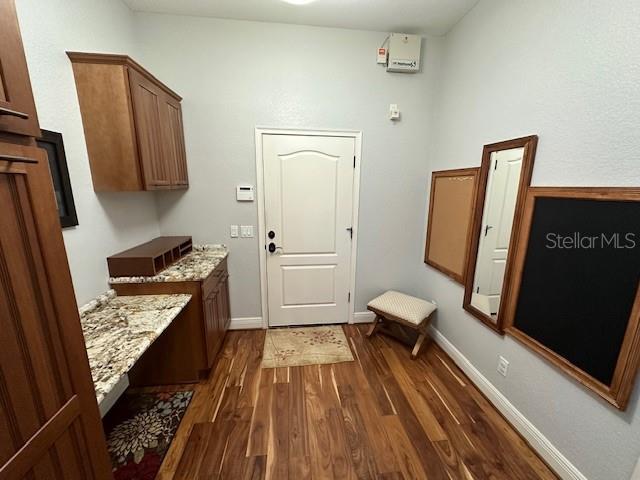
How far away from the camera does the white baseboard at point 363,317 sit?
121 inches

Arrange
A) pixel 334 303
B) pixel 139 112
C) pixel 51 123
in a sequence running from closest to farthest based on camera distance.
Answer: pixel 51 123, pixel 139 112, pixel 334 303

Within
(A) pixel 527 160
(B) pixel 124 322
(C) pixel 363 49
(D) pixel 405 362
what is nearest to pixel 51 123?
(B) pixel 124 322

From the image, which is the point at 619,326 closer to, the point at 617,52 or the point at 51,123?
the point at 617,52

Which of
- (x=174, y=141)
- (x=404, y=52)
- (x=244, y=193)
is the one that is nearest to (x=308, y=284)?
(x=244, y=193)

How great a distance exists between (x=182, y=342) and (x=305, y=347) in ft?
3.69

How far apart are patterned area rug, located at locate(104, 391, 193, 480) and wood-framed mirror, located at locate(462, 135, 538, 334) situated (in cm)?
236

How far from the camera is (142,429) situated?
174 centimetres

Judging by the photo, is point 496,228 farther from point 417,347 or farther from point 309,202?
point 309,202

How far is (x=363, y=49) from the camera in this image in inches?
98.5

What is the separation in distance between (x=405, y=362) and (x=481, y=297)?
35.3 inches

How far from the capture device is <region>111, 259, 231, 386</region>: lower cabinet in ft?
6.31

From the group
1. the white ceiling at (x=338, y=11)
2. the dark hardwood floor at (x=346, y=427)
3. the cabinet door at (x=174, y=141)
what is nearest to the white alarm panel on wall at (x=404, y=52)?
the white ceiling at (x=338, y=11)

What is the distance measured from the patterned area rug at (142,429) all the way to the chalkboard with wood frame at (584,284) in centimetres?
237

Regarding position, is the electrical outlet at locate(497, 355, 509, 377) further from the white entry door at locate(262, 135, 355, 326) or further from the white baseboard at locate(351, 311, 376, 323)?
the white entry door at locate(262, 135, 355, 326)
